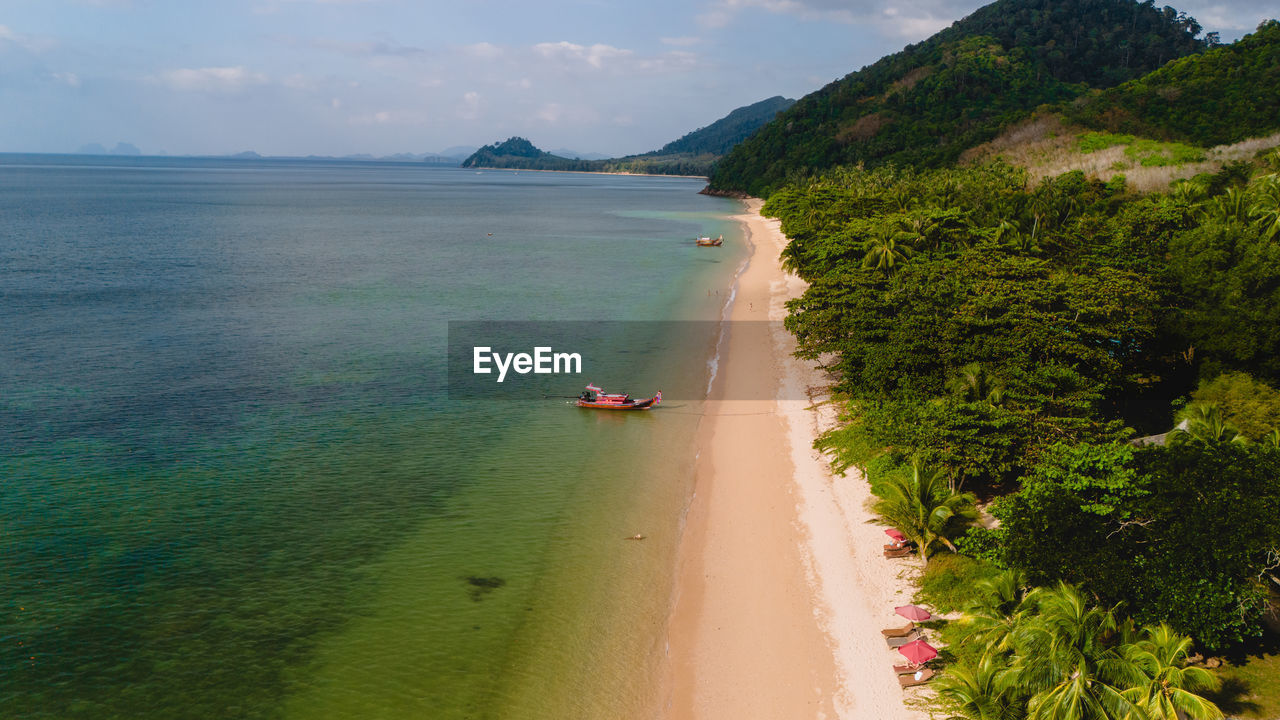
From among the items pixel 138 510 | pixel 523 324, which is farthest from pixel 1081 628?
pixel 523 324

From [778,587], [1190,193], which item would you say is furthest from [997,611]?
[1190,193]

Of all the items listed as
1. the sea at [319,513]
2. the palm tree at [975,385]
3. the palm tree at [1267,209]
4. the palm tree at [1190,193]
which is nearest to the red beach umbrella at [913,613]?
the sea at [319,513]

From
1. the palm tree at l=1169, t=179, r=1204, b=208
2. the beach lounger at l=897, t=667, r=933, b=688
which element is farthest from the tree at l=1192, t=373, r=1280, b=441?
the palm tree at l=1169, t=179, r=1204, b=208

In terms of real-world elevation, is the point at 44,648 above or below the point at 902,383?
below

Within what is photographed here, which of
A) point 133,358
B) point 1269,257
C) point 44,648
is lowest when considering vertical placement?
point 44,648

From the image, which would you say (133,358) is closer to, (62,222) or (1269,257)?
(1269,257)

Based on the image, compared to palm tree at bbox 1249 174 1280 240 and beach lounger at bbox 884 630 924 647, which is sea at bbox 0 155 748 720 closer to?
beach lounger at bbox 884 630 924 647

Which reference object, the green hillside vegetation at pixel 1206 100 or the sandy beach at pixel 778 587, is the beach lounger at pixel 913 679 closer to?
the sandy beach at pixel 778 587
